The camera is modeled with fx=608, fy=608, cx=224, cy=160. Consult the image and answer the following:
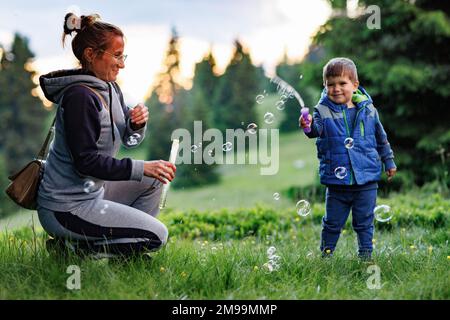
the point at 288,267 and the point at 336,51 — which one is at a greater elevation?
the point at 336,51

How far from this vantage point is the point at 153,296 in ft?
10.8

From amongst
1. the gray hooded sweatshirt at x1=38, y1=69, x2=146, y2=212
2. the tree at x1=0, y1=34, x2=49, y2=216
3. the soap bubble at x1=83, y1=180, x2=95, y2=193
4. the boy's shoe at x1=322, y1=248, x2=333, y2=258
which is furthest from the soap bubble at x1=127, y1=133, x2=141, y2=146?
the tree at x1=0, y1=34, x2=49, y2=216

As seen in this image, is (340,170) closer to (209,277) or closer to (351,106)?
(351,106)

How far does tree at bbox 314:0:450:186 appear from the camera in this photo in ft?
33.9

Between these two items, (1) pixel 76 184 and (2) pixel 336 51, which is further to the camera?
(2) pixel 336 51

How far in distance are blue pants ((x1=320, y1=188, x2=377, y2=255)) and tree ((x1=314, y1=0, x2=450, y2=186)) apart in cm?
623

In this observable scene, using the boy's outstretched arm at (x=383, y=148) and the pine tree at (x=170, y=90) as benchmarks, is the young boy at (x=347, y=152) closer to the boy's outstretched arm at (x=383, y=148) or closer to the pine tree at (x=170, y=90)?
the boy's outstretched arm at (x=383, y=148)

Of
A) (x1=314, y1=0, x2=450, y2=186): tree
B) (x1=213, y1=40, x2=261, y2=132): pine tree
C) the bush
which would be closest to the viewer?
the bush

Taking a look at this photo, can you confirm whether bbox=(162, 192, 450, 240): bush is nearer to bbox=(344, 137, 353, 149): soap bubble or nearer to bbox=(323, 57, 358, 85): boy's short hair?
bbox=(344, 137, 353, 149): soap bubble

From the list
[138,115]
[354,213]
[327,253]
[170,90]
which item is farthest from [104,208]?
[170,90]

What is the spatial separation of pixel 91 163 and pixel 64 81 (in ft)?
1.80
